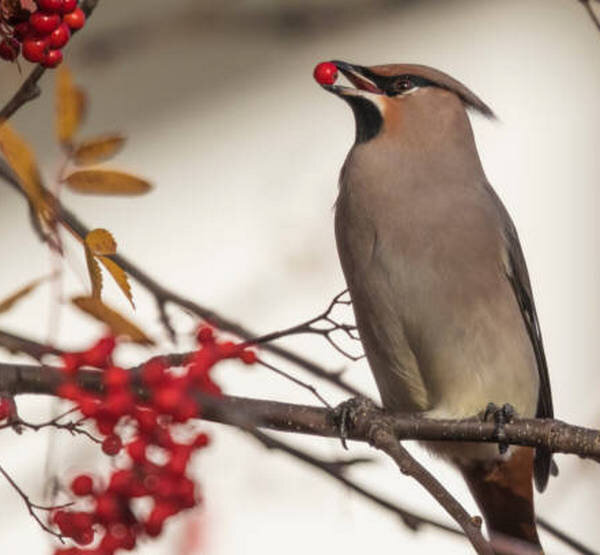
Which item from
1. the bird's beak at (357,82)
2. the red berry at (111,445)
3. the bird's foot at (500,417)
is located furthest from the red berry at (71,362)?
the bird's beak at (357,82)

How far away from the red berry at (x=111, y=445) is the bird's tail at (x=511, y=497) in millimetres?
1575

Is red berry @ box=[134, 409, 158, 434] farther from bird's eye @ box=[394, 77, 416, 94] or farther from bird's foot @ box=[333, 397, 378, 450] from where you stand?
bird's eye @ box=[394, 77, 416, 94]

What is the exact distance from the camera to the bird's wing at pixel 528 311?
10.9 feet

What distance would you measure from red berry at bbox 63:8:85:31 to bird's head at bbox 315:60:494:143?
128 centimetres

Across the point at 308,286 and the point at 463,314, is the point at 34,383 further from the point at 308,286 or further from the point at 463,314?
the point at 308,286

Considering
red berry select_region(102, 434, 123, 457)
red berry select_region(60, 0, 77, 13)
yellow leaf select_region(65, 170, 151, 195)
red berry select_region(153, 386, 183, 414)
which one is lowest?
red berry select_region(102, 434, 123, 457)

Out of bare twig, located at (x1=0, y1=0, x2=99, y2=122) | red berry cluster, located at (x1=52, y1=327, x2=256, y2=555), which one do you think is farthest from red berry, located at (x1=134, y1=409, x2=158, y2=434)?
bare twig, located at (x1=0, y1=0, x2=99, y2=122)

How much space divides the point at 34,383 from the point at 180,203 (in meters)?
2.32

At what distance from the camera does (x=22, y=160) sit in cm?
180

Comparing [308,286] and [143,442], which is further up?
[143,442]

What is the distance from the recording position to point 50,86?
4211mm

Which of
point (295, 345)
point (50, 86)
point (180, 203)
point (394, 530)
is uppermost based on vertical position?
point (50, 86)

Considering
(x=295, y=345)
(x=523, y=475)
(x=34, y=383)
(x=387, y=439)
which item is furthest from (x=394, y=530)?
(x=34, y=383)

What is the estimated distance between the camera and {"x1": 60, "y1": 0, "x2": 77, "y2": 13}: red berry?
1.98 m
